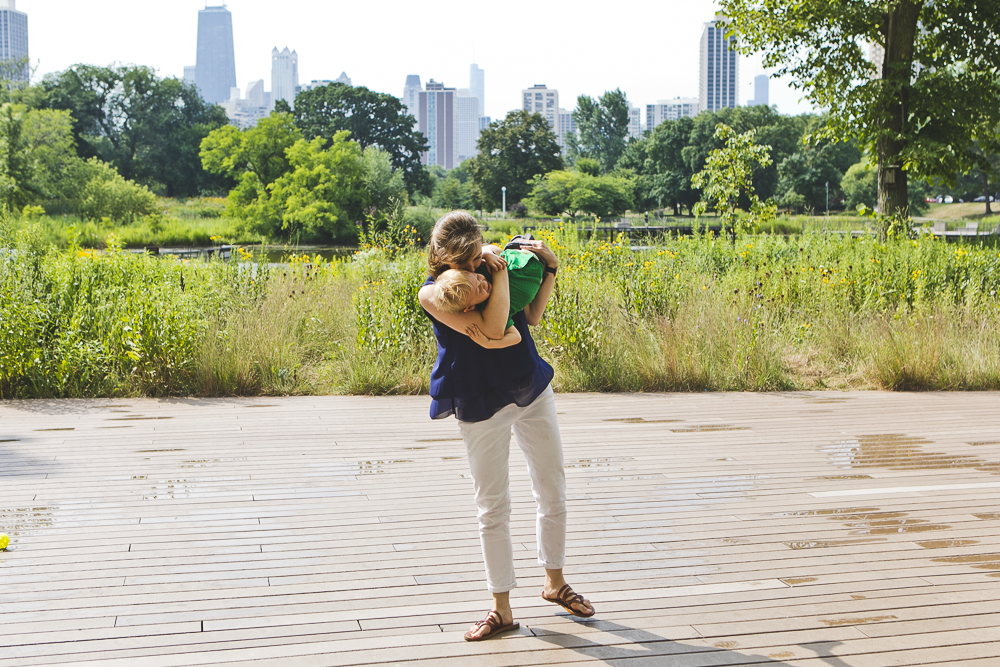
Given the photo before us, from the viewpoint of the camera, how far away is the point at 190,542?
140 inches

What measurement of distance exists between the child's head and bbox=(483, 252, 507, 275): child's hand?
6cm

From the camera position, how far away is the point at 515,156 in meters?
63.9

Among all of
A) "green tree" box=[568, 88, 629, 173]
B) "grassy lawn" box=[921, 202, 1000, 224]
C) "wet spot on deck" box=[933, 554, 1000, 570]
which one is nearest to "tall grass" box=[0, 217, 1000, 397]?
"wet spot on deck" box=[933, 554, 1000, 570]

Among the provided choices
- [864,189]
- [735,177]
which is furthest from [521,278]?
[864,189]

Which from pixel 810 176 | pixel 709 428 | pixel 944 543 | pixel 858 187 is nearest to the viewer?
pixel 944 543

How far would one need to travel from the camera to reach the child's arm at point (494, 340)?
2.55m

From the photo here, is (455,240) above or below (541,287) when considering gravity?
above

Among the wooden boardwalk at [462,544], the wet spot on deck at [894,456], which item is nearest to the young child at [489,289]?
the wooden boardwalk at [462,544]

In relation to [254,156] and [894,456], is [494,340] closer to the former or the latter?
[894,456]

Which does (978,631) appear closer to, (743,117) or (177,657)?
(177,657)

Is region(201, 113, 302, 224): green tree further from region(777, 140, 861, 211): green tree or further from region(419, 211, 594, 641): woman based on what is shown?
region(419, 211, 594, 641): woman

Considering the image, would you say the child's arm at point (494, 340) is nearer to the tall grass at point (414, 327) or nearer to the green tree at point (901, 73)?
the tall grass at point (414, 327)

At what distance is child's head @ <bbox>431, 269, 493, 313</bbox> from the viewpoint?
245 cm

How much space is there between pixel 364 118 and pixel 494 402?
7389 cm
